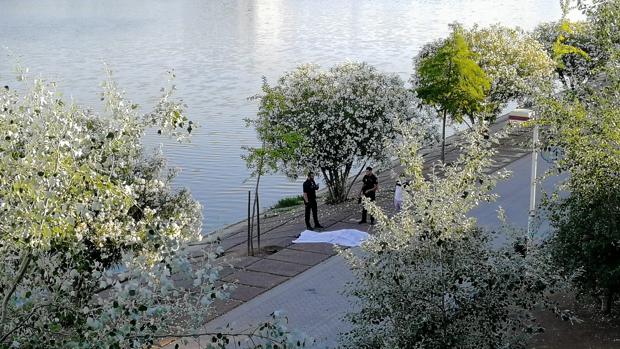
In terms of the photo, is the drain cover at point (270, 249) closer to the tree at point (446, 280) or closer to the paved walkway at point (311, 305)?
the paved walkway at point (311, 305)

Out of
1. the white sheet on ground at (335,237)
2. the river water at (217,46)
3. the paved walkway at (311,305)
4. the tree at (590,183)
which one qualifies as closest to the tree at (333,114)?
the white sheet on ground at (335,237)

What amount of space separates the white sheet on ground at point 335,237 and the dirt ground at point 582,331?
18.6ft

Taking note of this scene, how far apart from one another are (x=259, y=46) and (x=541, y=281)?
184 ft

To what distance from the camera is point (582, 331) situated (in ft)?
44.5

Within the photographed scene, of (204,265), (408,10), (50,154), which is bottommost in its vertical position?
(408,10)

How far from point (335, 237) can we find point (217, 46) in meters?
45.4

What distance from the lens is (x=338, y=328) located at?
14.5 m

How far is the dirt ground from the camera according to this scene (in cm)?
1309

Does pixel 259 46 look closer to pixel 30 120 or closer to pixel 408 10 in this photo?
pixel 408 10

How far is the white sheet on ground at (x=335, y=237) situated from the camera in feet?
63.2

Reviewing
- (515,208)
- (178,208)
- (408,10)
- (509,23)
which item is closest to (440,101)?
(515,208)

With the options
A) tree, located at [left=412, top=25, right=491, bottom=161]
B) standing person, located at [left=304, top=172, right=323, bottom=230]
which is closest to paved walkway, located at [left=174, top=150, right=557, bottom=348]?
standing person, located at [left=304, top=172, right=323, bottom=230]

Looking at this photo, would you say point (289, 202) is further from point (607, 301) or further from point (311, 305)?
point (607, 301)

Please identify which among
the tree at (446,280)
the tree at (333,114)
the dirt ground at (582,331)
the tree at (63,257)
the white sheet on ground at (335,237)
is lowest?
the white sheet on ground at (335,237)
